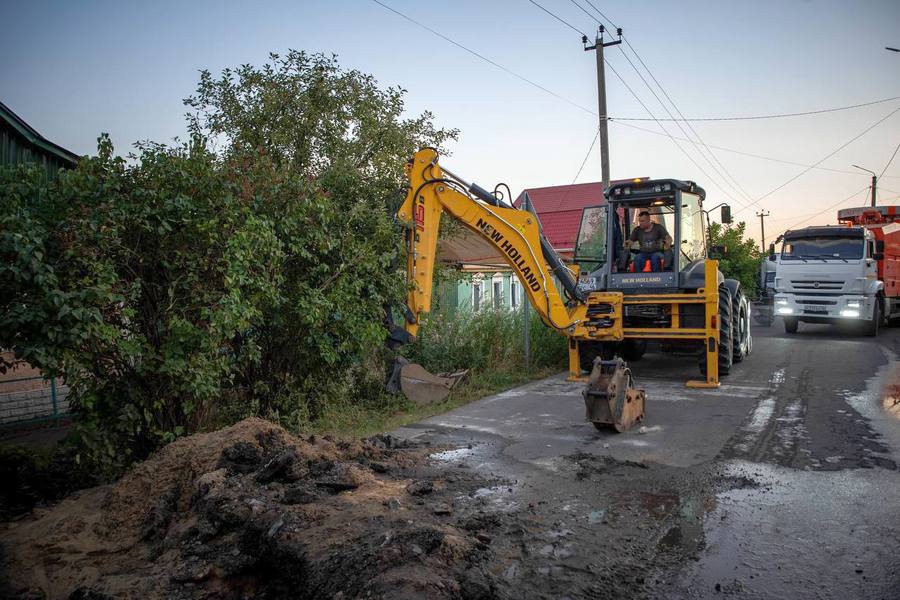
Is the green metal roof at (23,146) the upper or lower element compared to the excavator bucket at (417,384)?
upper

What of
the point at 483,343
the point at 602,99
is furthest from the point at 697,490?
the point at 602,99

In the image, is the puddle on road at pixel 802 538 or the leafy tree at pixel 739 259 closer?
the puddle on road at pixel 802 538

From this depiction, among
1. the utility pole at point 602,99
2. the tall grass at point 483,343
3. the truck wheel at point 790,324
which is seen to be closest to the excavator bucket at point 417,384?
the tall grass at point 483,343

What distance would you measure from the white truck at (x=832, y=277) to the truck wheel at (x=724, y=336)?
328 inches

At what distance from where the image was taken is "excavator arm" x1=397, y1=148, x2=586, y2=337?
341 inches

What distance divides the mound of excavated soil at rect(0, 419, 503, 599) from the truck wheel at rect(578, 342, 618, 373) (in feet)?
21.0

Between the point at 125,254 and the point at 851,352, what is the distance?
14520mm

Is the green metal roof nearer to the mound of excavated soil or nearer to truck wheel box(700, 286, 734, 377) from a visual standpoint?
the mound of excavated soil

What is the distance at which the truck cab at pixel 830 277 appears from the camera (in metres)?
17.3

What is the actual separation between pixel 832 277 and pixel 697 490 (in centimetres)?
1474

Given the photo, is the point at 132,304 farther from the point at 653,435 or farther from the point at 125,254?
the point at 653,435

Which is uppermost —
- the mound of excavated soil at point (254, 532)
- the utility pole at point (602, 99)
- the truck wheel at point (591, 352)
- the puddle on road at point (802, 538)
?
the utility pole at point (602, 99)

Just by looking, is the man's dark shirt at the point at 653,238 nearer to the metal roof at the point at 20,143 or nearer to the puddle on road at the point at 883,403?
the puddle on road at the point at 883,403

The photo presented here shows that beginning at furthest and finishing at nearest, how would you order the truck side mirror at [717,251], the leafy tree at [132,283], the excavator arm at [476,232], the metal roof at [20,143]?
the truck side mirror at [717,251] < the metal roof at [20,143] < the excavator arm at [476,232] < the leafy tree at [132,283]
